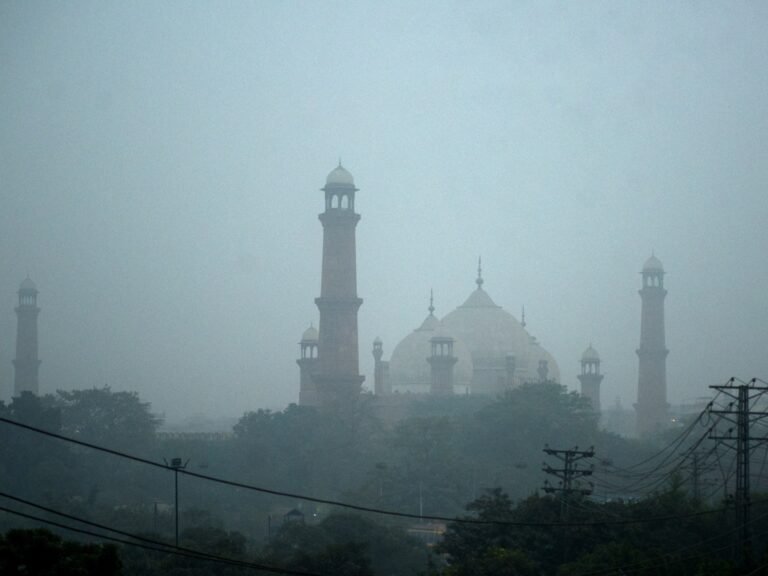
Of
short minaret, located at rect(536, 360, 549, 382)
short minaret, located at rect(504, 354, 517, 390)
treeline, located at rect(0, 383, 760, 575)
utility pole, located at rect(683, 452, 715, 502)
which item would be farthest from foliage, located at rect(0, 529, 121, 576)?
short minaret, located at rect(536, 360, 549, 382)

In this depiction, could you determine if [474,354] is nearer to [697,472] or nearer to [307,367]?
[307,367]

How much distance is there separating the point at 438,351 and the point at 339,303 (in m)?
11.1

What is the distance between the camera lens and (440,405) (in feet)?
255

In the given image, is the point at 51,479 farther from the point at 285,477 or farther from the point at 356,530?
the point at 356,530

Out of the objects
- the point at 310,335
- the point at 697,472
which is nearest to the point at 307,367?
the point at 310,335

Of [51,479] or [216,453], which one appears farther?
[216,453]

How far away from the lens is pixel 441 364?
79812 millimetres

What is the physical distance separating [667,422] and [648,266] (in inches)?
402

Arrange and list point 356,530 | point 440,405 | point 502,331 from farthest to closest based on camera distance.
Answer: point 502,331 → point 440,405 → point 356,530

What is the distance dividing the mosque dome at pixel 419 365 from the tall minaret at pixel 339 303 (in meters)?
11.8

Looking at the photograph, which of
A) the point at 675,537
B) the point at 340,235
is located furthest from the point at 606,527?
the point at 340,235

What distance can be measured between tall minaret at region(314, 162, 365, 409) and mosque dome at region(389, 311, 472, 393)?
11829mm

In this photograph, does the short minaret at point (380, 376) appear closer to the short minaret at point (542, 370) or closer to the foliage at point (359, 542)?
the short minaret at point (542, 370)

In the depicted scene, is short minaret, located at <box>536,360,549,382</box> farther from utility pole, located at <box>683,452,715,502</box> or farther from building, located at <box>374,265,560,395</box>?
utility pole, located at <box>683,452,715,502</box>
